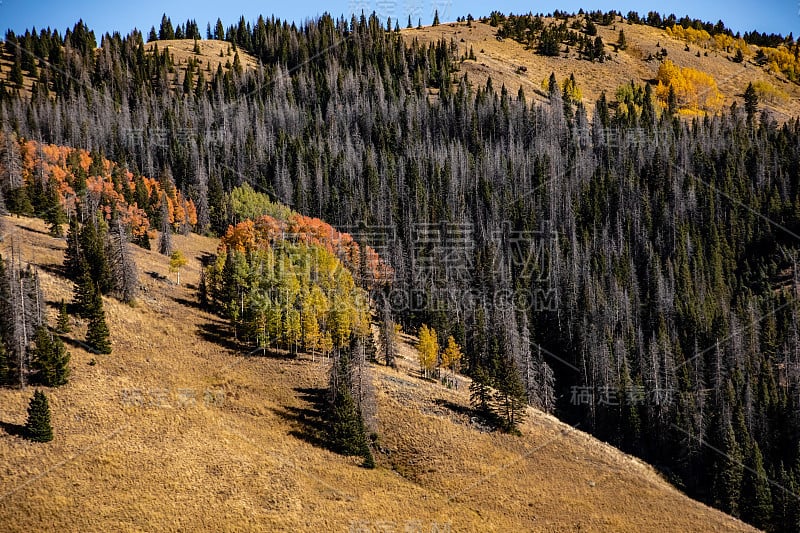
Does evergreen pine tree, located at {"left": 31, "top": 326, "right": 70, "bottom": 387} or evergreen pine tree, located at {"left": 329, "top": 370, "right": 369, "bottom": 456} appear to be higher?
evergreen pine tree, located at {"left": 31, "top": 326, "right": 70, "bottom": 387}

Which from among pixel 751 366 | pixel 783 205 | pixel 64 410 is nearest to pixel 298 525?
pixel 64 410

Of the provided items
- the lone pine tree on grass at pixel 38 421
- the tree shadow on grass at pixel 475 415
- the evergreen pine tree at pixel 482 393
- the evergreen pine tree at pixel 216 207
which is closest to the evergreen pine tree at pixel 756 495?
the tree shadow on grass at pixel 475 415

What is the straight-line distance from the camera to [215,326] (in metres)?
81.4

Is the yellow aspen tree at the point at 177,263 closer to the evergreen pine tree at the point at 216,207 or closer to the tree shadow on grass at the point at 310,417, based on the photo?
the tree shadow on grass at the point at 310,417

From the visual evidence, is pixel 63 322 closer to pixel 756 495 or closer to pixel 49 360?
pixel 49 360

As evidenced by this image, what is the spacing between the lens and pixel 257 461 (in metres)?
53.7

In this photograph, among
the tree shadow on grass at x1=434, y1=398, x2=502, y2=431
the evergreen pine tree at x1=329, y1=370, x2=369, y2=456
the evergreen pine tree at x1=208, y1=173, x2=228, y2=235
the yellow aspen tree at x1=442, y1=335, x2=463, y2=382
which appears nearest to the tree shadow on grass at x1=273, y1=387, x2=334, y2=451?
the evergreen pine tree at x1=329, y1=370, x2=369, y2=456

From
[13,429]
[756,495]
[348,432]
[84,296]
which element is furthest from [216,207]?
[756,495]

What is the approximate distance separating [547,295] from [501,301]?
1571cm

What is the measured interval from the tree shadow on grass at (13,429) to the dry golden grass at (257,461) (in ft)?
2.91

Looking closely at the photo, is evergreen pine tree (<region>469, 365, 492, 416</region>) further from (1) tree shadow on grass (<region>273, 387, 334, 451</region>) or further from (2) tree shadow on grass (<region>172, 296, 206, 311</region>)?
(2) tree shadow on grass (<region>172, 296, 206, 311</region>)

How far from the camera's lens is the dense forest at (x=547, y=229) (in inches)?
3388

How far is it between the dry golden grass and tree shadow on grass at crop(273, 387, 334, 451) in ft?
0.99

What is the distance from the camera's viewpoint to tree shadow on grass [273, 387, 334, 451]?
202ft
